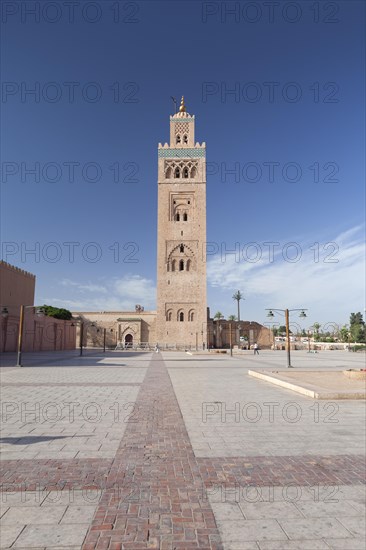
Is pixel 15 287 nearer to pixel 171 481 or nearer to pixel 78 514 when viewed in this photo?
pixel 171 481

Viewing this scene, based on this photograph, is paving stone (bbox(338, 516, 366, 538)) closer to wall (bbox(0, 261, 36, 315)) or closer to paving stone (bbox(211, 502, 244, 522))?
paving stone (bbox(211, 502, 244, 522))

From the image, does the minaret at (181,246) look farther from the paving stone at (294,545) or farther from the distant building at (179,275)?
the paving stone at (294,545)

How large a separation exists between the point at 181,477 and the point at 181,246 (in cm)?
4605

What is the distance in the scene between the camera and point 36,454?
14.9 ft

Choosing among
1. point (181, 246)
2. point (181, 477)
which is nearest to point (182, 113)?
point (181, 246)

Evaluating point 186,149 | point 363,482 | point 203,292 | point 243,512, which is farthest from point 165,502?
point 186,149

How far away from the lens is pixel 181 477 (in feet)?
12.7

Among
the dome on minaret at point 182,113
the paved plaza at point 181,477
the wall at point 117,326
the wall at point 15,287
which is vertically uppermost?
the dome on minaret at point 182,113

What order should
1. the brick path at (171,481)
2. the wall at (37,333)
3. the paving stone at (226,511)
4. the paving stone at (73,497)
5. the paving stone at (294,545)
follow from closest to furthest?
the paving stone at (294,545)
the brick path at (171,481)
the paving stone at (226,511)
the paving stone at (73,497)
the wall at (37,333)

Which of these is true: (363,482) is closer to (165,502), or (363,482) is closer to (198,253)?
(165,502)

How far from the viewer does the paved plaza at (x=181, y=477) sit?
2779 millimetres

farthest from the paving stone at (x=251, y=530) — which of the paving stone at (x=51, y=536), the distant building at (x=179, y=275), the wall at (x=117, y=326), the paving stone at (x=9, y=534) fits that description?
the wall at (x=117, y=326)

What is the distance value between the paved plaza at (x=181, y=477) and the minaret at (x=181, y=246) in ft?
132

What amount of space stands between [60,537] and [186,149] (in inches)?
2125
